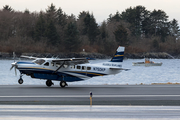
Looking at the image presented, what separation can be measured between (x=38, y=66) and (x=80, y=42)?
8625 cm

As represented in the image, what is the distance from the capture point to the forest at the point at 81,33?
365ft

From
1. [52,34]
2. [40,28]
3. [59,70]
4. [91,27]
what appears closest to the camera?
[59,70]

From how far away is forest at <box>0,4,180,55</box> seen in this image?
111350 mm

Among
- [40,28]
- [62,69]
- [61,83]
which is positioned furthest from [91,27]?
[61,83]

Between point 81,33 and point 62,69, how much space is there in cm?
9714

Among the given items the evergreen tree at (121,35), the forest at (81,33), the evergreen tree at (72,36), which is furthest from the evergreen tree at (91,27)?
the evergreen tree at (72,36)

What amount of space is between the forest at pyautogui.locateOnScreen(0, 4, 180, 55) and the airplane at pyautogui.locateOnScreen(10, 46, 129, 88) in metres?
81.6

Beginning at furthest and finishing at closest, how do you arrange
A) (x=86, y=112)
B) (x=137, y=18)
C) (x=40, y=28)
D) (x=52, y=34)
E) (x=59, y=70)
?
(x=137, y=18) < (x=40, y=28) < (x=52, y=34) < (x=59, y=70) < (x=86, y=112)

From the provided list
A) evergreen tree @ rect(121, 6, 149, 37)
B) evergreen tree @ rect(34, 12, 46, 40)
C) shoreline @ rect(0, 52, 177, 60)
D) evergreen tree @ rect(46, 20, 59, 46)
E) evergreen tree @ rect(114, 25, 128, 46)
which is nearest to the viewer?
evergreen tree @ rect(46, 20, 59, 46)

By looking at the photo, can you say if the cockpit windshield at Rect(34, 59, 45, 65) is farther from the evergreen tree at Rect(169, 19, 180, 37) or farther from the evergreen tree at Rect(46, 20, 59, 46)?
the evergreen tree at Rect(169, 19, 180, 37)

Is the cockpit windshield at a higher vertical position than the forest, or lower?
lower

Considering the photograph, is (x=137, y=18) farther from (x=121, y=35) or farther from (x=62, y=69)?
(x=62, y=69)

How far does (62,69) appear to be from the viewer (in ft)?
85.4

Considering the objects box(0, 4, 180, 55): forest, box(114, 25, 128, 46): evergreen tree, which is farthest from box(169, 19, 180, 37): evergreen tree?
box(114, 25, 128, 46): evergreen tree
